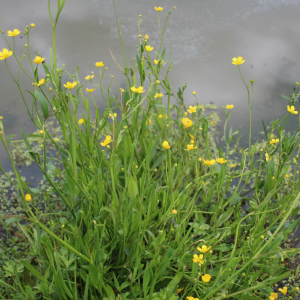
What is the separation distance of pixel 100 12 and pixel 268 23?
1.85m

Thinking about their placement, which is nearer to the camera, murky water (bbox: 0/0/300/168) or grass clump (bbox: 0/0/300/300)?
grass clump (bbox: 0/0/300/300)

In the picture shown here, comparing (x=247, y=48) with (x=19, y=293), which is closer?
(x=19, y=293)

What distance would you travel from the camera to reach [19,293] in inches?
43.1

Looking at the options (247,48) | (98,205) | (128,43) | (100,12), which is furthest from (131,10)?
(98,205)

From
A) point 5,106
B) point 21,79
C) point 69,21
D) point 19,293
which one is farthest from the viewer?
point 69,21

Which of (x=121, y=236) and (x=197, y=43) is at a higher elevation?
(x=197, y=43)

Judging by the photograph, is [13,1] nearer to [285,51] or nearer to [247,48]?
[247,48]

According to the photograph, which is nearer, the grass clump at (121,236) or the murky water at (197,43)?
the grass clump at (121,236)

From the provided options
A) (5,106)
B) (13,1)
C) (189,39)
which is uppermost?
(13,1)

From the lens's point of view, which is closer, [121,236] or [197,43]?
[121,236]

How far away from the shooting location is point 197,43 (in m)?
2.94

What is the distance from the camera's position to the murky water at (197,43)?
2461mm

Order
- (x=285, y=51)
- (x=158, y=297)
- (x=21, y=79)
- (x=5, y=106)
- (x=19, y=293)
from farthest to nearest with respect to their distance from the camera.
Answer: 1. (x=285, y=51)
2. (x=21, y=79)
3. (x=5, y=106)
4. (x=19, y=293)
5. (x=158, y=297)

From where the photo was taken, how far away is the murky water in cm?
246
